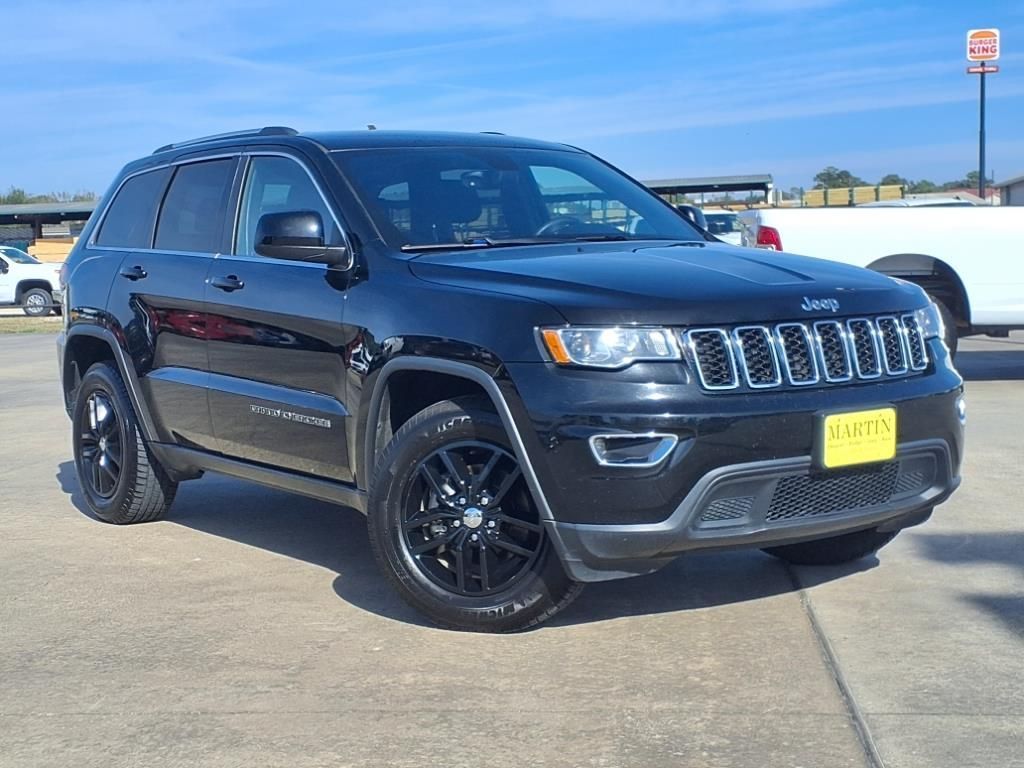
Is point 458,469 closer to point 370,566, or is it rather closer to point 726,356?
point 726,356

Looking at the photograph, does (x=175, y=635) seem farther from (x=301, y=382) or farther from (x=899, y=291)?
(x=899, y=291)

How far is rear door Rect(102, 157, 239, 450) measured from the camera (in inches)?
238

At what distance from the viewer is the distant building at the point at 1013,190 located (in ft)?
155

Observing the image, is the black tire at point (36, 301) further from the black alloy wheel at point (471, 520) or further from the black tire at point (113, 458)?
the black alloy wheel at point (471, 520)

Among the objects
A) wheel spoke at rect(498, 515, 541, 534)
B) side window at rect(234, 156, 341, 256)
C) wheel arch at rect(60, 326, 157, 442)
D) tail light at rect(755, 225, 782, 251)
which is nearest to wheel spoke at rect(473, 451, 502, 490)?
wheel spoke at rect(498, 515, 541, 534)

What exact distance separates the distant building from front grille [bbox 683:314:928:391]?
145 feet

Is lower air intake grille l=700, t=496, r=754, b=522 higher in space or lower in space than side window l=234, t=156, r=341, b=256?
lower

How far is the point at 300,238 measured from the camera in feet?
16.9

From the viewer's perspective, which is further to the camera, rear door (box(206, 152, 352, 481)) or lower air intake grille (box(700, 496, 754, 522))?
rear door (box(206, 152, 352, 481))

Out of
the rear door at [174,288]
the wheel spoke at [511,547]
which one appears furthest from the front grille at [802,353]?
the rear door at [174,288]

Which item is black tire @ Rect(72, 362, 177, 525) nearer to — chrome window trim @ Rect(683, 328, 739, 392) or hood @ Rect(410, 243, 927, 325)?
hood @ Rect(410, 243, 927, 325)

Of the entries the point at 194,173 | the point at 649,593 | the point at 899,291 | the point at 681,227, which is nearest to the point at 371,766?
the point at 649,593

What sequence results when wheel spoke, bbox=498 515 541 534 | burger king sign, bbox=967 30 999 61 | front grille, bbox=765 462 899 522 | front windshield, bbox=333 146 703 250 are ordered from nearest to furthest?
front grille, bbox=765 462 899 522 < wheel spoke, bbox=498 515 541 534 < front windshield, bbox=333 146 703 250 < burger king sign, bbox=967 30 999 61

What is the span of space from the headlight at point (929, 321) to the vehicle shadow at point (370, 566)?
113 centimetres
